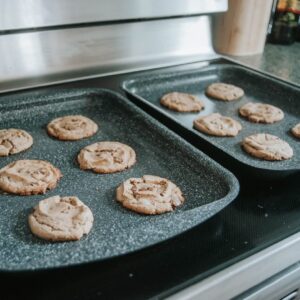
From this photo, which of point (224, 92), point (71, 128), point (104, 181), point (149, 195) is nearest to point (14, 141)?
point (71, 128)

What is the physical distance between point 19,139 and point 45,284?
464mm

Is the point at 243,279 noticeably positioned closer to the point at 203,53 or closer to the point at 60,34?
the point at 60,34

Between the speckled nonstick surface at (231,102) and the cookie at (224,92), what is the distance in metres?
0.02

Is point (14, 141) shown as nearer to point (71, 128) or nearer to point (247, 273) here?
point (71, 128)

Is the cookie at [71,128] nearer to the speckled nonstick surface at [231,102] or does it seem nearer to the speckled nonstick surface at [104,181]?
the speckled nonstick surface at [104,181]

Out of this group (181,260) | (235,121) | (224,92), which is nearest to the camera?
(181,260)

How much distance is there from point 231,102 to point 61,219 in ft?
2.63

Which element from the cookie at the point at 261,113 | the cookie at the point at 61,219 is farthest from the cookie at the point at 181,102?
the cookie at the point at 61,219

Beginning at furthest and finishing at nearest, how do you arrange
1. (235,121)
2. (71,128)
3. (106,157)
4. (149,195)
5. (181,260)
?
1. (235,121)
2. (71,128)
3. (106,157)
4. (149,195)
5. (181,260)

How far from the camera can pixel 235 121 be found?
113cm

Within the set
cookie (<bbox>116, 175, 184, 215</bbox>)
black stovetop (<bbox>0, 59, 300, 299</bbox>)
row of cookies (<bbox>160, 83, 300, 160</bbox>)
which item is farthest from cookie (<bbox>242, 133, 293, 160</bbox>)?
cookie (<bbox>116, 175, 184, 215</bbox>)

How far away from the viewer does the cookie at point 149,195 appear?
2.46ft

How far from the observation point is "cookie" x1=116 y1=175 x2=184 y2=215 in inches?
29.5

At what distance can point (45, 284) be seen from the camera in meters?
0.57
